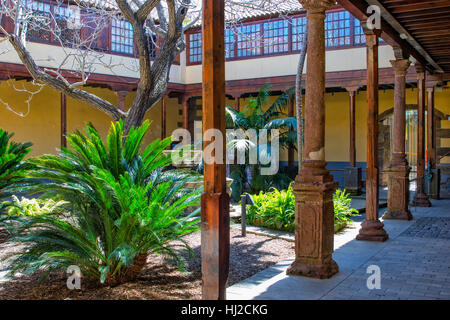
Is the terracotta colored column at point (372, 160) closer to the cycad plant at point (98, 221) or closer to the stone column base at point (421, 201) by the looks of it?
the cycad plant at point (98, 221)

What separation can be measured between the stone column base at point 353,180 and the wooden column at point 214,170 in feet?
37.2

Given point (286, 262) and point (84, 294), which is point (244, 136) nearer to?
point (286, 262)

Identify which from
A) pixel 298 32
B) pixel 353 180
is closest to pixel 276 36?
pixel 298 32

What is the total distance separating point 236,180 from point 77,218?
796 centimetres

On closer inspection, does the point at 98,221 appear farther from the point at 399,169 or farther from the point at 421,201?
the point at 421,201

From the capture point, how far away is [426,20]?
24.4ft

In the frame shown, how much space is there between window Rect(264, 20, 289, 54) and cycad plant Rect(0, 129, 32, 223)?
33.4 feet

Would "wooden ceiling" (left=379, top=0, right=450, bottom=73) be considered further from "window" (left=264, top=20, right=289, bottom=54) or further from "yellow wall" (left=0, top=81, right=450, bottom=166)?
"yellow wall" (left=0, top=81, right=450, bottom=166)

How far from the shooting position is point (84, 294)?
460 cm

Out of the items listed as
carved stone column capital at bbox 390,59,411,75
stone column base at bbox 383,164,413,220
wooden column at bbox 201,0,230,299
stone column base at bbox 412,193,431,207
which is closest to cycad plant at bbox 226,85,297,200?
stone column base at bbox 412,193,431,207

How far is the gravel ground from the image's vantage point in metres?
4.59

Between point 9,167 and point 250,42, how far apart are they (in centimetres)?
1082

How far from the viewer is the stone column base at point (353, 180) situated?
14.2 m

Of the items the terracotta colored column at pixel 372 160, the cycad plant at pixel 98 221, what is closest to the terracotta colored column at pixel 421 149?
the terracotta colored column at pixel 372 160
